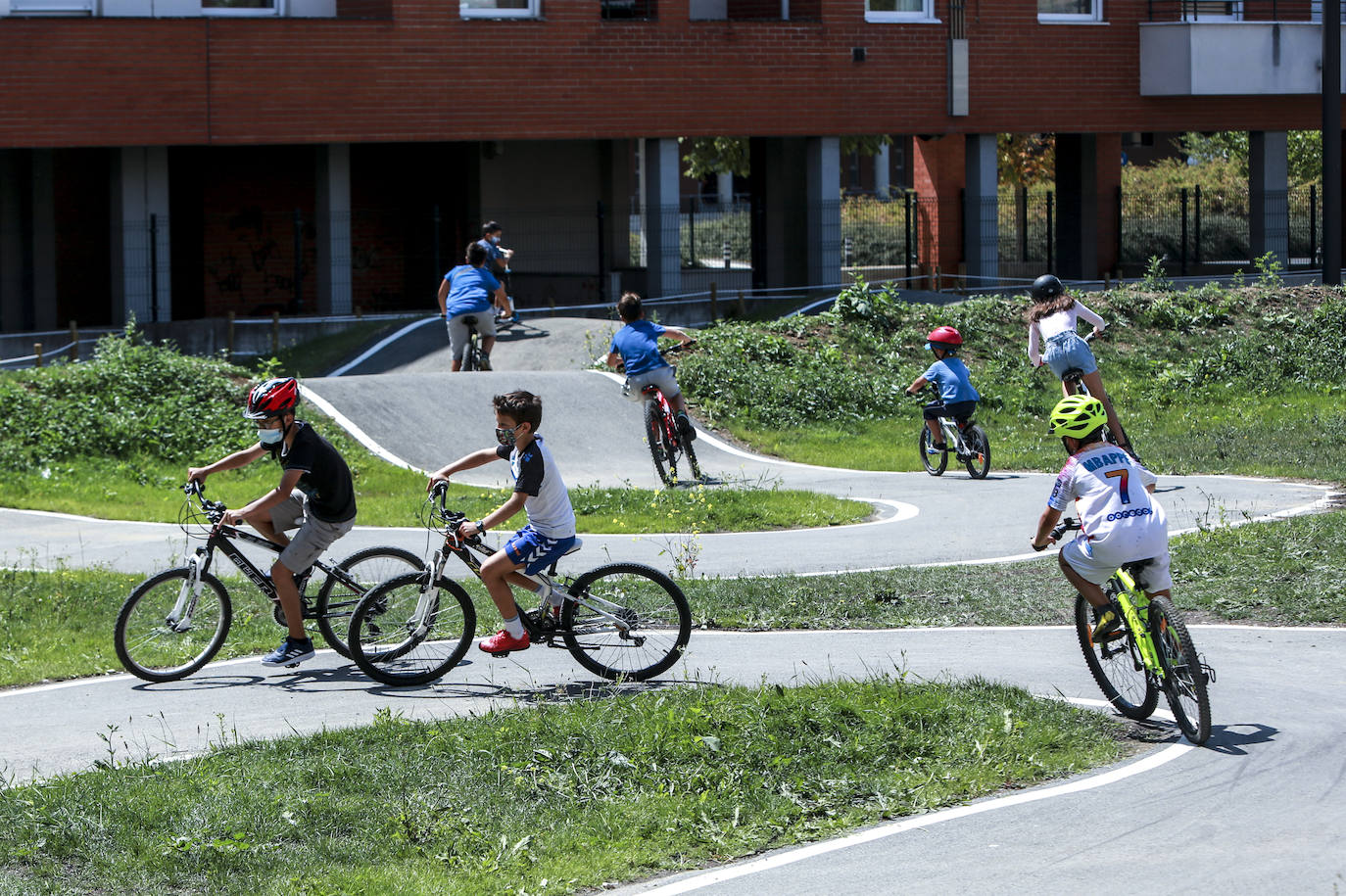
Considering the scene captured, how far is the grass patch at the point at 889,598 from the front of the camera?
33.6 ft

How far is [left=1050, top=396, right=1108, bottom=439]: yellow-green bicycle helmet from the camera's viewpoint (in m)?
7.70

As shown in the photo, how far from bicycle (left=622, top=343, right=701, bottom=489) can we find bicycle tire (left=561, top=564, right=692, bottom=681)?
721 centimetres

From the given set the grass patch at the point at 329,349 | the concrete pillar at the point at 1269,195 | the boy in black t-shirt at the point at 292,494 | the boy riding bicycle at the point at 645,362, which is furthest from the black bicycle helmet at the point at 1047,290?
the concrete pillar at the point at 1269,195

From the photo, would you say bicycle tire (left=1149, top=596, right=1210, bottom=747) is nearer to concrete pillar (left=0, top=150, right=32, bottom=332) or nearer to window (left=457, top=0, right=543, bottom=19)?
window (left=457, top=0, right=543, bottom=19)

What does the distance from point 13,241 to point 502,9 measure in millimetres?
9750

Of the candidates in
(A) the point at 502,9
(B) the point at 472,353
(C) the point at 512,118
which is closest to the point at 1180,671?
(B) the point at 472,353

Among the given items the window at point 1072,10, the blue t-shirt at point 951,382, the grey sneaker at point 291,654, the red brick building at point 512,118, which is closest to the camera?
the grey sneaker at point 291,654

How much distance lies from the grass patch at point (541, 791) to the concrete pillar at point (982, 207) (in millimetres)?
26994

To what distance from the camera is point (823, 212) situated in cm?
3338

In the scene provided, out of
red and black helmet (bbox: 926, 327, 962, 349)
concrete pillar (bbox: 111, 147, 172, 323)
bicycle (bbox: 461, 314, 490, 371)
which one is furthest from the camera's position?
concrete pillar (bbox: 111, 147, 172, 323)

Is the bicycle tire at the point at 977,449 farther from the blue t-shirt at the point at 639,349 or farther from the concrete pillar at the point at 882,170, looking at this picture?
the concrete pillar at the point at 882,170

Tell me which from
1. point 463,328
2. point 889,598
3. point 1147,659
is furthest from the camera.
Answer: point 463,328

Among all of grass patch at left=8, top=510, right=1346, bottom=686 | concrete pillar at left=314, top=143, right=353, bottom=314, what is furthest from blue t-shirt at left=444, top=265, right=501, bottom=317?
grass patch at left=8, top=510, right=1346, bottom=686

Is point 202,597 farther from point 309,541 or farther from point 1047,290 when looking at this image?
point 1047,290
